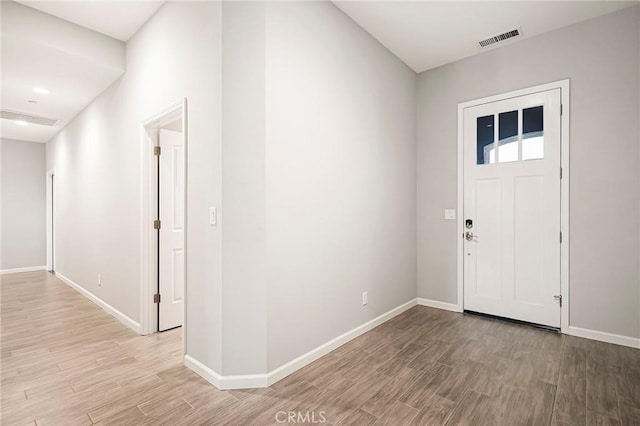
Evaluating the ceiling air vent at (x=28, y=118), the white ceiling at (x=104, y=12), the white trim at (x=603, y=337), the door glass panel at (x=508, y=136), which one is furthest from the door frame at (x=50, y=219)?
the white trim at (x=603, y=337)

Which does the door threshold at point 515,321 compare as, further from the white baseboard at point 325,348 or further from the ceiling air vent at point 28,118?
the ceiling air vent at point 28,118

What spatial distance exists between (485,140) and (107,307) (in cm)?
514

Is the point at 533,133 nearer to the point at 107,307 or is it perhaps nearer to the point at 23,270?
the point at 107,307

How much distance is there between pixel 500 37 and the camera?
11.2 ft

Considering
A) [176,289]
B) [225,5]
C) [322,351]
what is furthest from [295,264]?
[225,5]

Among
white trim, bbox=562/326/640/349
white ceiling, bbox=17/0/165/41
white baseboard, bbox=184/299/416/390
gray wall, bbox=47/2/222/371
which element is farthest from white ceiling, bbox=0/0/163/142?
white trim, bbox=562/326/640/349

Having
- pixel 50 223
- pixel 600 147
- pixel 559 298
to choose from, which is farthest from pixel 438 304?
pixel 50 223

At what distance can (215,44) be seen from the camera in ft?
7.64

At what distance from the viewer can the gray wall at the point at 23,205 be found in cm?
689

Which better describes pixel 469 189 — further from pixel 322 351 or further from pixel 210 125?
pixel 210 125

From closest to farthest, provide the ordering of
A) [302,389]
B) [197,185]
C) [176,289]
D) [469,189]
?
[302,389]
[197,185]
[176,289]
[469,189]

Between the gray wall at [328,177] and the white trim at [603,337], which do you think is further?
the white trim at [603,337]

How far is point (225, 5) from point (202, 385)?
2.77 meters

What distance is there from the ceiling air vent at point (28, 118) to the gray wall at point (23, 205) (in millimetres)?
2224
